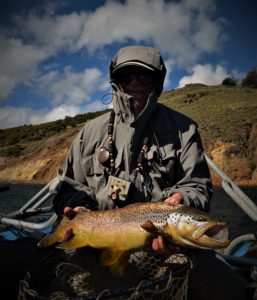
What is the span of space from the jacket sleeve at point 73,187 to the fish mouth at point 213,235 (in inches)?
43.9

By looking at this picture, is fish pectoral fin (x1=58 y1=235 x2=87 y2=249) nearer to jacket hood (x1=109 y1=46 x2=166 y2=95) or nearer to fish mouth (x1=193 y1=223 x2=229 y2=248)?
fish mouth (x1=193 y1=223 x2=229 y2=248)

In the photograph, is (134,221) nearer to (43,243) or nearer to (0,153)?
(43,243)

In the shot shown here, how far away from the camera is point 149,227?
250 centimetres

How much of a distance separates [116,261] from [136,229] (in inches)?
9.2

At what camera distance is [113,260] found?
8.39 ft

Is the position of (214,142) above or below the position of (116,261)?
above

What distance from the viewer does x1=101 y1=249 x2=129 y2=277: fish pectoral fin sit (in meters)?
2.55

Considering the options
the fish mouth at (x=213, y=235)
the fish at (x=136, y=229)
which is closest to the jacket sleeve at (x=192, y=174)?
the fish at (x=136, y=229)

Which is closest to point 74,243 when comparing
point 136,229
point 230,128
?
point 136,229

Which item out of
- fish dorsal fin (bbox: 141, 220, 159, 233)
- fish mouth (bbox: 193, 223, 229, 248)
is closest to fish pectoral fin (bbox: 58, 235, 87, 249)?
fish dorsal fin (bbox: 141, 220, 159, 233)

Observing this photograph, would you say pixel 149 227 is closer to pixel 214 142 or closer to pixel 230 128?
pixel 214 142

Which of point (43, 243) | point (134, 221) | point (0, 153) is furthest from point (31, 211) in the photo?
point (0, 153)

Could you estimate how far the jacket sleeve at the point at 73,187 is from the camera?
10.4 ft

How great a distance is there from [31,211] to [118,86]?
3.29 metres
